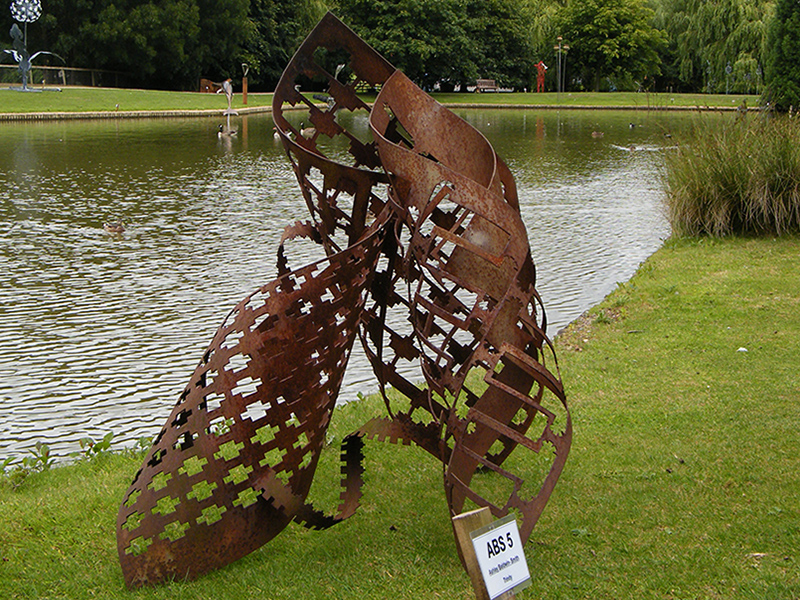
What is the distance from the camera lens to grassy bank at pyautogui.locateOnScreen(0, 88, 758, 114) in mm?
36469

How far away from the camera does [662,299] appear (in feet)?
30.8

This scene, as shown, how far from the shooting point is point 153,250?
1281 cm

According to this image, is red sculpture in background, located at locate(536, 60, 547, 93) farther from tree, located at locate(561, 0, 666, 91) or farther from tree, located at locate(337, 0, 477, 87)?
tree, located at locate(337, 0, 477, 87)

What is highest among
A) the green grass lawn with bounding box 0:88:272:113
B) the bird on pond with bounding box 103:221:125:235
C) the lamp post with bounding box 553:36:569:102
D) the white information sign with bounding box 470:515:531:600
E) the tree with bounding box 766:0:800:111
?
the lamp post with bounding box 553:36:569:102

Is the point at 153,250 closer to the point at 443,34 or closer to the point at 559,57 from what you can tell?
the point at 443,34

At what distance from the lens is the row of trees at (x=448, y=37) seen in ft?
155

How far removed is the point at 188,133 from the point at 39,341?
74.3ft

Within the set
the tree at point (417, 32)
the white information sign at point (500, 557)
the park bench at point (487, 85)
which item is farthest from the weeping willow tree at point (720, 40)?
the white information sign at point (500, 557)

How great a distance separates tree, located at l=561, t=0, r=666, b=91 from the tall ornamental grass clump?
4751 cm

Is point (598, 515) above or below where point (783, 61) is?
below

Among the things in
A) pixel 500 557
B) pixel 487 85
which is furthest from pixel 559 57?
pixel 500 557

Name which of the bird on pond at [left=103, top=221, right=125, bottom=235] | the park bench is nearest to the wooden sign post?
the bird on pond at [left=103, top=221, right=125, bottom=235]

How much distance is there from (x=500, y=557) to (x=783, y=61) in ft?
69.4

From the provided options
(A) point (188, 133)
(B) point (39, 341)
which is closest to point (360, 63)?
(B) point (39, 341)
